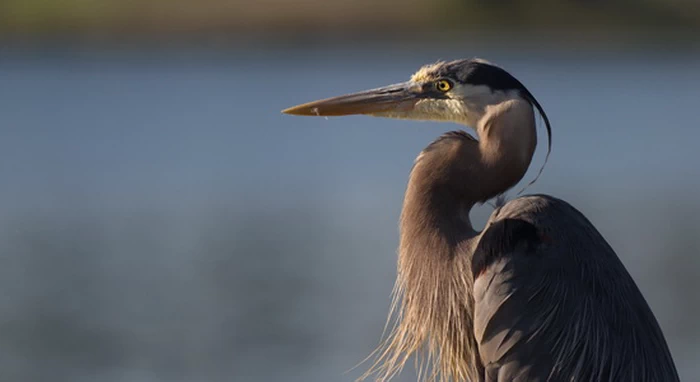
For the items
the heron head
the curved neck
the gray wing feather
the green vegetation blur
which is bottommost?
the gray wing feather

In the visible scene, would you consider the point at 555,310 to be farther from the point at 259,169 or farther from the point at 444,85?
the point at 259,169

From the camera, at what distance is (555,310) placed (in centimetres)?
322

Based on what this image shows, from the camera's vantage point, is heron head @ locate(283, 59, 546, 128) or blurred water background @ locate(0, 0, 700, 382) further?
blurred water background @ locate(0, 0, 700, 382)

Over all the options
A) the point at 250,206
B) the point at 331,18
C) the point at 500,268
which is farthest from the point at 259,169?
the point at 500,268

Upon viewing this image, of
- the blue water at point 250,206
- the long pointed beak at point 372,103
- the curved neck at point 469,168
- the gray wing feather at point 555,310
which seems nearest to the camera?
the gray wing feather at point 555,310

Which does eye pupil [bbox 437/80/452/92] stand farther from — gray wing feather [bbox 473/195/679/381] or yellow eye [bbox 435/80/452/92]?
gray wing feather [bbox 473/195/679/381]

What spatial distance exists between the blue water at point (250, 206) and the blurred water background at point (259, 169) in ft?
0.10

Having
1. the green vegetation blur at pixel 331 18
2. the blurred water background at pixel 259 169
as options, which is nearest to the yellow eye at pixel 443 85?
the blurred water background at pixel 259 169

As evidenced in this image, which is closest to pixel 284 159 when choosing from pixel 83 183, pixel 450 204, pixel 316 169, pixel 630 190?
pixel 316 169

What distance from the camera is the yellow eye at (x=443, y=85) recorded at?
11.5 feet

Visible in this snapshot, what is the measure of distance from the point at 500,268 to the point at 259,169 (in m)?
9.28

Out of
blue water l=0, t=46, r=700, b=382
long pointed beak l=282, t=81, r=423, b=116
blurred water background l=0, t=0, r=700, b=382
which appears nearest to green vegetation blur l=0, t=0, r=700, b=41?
blurred water background l=0, t=0, r=700, b=382

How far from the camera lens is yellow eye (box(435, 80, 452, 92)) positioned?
11.5 ft

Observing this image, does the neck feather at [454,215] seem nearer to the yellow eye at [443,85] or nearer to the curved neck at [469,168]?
the curved neck at [469,168]
